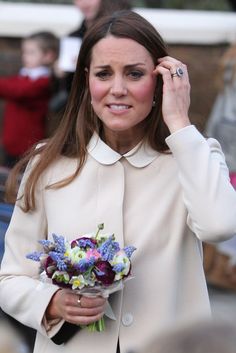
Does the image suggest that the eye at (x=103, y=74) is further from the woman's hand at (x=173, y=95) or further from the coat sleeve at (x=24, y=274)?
the coat sleeve at (x=24, y=274)

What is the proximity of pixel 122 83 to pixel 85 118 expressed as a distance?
26cm

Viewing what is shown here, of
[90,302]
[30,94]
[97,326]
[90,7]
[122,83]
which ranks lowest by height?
[30,94]

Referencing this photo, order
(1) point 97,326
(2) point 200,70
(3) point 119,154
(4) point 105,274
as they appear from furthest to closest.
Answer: (2) point 200,70, (3) point 119,154, (1) point 97,326, (4) point 105,274

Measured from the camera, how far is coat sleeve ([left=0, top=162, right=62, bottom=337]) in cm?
291

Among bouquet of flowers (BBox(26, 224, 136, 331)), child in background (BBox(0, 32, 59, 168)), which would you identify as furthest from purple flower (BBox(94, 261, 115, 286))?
child in background (BBox(0, 32, 59, 168))

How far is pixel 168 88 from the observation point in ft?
9.54

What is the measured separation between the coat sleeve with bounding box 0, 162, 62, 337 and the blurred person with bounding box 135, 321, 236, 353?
2.99 ft

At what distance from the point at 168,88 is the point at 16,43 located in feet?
20.8

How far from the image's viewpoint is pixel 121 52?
115 inches

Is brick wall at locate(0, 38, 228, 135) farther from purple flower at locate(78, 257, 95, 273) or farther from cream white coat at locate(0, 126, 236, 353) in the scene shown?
purple flower at locate(78, 257, 95, 273)

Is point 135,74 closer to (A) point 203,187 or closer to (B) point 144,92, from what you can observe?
(B) point 144,92

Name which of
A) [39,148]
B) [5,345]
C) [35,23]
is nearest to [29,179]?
[39,148]

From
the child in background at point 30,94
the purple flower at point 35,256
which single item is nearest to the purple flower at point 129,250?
the purple flower at point 35,256

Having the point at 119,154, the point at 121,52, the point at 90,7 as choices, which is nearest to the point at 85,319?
the point at 119,154
